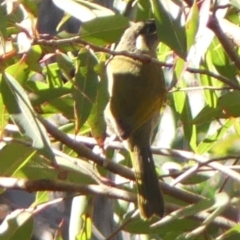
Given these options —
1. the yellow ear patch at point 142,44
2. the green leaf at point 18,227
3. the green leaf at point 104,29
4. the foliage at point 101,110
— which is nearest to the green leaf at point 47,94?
the foliage at point 101,110

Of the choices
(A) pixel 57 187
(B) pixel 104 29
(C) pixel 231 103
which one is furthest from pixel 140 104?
(A) pixel 57 187

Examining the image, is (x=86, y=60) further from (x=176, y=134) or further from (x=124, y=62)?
(x=124, y=62)

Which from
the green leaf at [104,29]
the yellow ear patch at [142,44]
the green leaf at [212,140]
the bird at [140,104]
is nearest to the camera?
the green leaf at [104,29]

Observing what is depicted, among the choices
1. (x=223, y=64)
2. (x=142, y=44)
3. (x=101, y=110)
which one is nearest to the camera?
(x=101, y=110)

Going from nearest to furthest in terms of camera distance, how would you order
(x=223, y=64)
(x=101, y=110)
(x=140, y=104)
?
1. (x=101, y=110)
2. (x=223, y=64)
3. (x=140, y=104)

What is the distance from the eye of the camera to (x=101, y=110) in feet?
4.80

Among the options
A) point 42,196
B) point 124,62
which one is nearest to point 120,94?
point 124,62

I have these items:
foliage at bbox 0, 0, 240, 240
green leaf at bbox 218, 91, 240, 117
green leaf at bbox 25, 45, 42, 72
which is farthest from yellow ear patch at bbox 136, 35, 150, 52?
green leaf at bbox 25, 45, 42, 72

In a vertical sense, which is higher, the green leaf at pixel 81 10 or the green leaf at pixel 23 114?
the green leaf at pixel 81 10

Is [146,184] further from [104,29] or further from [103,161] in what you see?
[104,29]

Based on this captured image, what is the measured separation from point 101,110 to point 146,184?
0.40 meters

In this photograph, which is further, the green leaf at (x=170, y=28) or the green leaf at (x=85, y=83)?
the green leaf at (x=85, y=83)

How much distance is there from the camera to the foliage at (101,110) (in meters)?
1.29

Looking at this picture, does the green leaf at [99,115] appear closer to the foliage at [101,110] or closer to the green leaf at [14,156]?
the foliage at [101,110]
